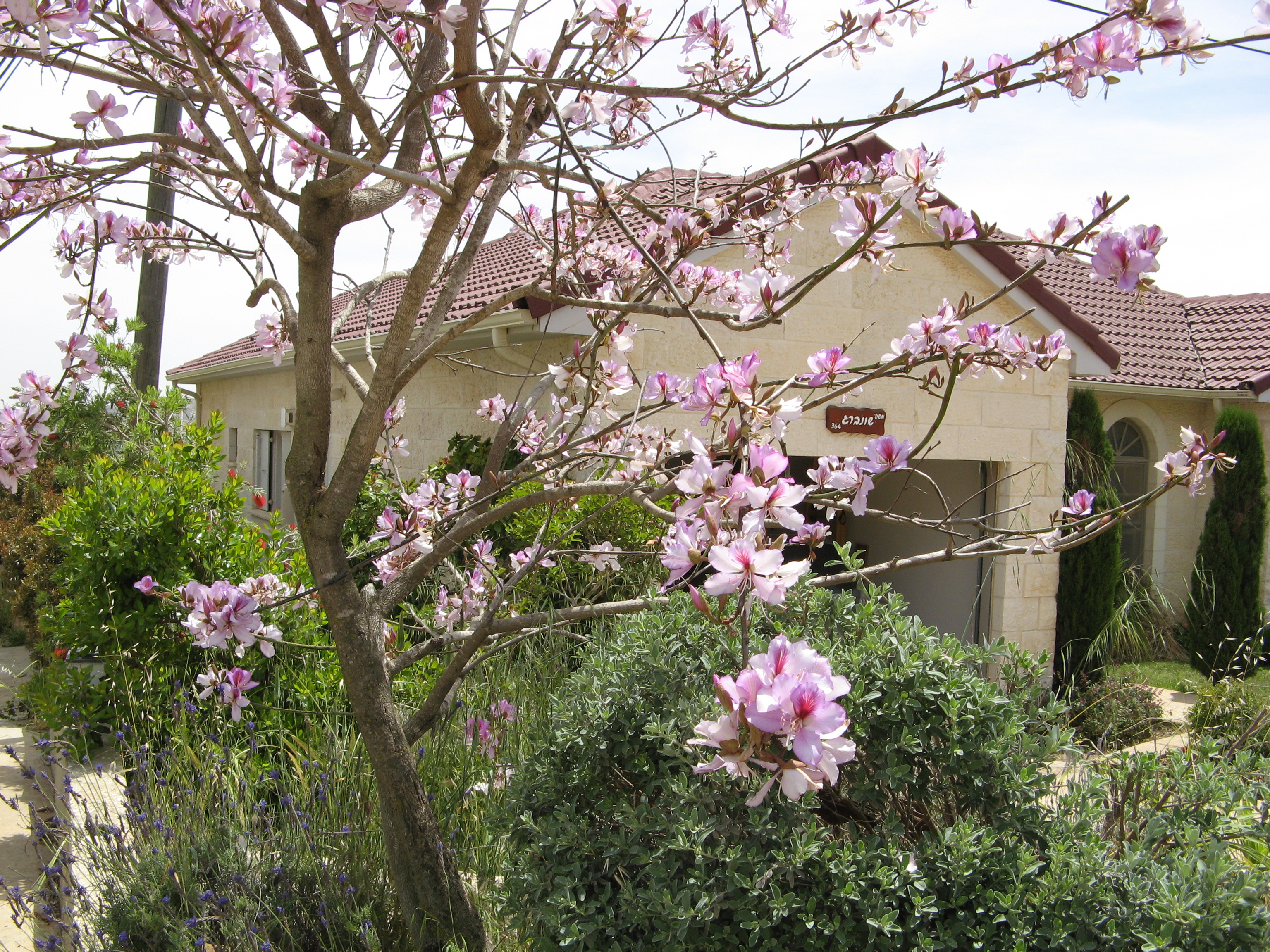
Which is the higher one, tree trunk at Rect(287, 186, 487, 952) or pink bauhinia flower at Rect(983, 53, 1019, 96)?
pink bauhinia flower at Rect(983, 53, 1019, 96)

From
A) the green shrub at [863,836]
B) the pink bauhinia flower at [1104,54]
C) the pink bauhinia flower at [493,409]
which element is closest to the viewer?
the green shrub at [863,836]

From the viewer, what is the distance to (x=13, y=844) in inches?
165

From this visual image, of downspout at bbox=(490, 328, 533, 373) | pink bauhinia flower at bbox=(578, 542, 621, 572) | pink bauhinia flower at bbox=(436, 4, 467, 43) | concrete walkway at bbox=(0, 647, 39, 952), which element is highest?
pink bauhinia flower at bbox=(436, 4, 467, 43)

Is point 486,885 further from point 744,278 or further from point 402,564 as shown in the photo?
point 744,278

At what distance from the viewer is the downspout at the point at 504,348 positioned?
21.1 feet

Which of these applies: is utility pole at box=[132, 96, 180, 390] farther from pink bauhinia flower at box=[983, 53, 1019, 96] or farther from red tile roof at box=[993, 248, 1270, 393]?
red tile roof at box=[993, 248, 1270, 393]

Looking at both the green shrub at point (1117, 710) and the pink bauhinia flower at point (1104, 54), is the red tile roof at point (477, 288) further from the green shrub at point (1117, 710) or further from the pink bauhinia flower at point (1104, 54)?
the green shrub at point (1117, 710)

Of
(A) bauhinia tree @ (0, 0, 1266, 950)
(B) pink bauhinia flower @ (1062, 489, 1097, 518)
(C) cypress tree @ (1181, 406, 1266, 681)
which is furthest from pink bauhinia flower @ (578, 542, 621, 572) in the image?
(C) cypress tree @ (1181, 406, 1266, 681)

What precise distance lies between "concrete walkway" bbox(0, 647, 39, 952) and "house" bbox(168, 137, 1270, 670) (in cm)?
254

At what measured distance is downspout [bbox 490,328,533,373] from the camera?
6.42 metres

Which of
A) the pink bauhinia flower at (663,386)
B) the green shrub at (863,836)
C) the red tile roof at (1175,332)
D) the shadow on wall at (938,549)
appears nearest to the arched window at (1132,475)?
the red tile roof at (1175,332)

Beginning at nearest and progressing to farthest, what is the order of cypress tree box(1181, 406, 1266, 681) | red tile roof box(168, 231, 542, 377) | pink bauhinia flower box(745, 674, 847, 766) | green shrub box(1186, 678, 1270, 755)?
1. pink bauhinia flower box(745, 674, 847, 766)
2. green shrub box(1186, 678, 1270, 755)
3. red tile roof box(168, 231, 542, 377)
4. cypress tree box(1181, 406, 1266, 681)

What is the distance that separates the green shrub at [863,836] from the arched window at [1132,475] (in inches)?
429

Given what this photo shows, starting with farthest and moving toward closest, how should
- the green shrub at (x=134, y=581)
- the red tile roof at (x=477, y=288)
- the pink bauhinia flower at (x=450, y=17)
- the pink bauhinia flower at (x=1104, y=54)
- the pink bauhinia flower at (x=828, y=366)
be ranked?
the red tile roof at (x=477, y=288), the green shrub at (x=134, y=581), the pink bauhinia flower at (x=1104, y=54), the pink bauhinia flower at (x=828, y=366), the pink bauhinia flower at (x=450, y=17)
